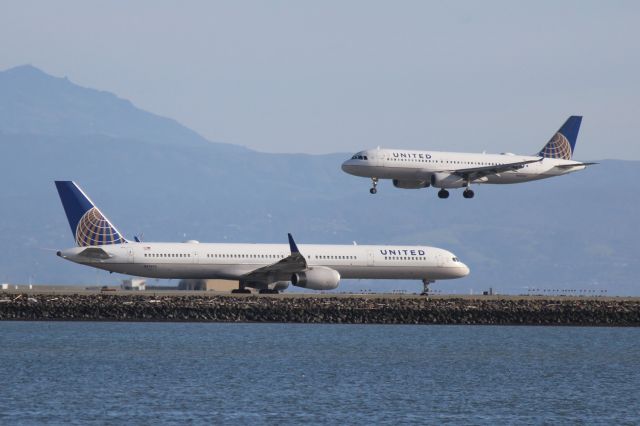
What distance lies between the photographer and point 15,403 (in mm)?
51906

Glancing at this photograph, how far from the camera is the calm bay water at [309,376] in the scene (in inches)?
2036

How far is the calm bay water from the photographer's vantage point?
51719 millimetres

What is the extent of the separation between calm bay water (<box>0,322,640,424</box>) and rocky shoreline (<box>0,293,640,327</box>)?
113 centimetres

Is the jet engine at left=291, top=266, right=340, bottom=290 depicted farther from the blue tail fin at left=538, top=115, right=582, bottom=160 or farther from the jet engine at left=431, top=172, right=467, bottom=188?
the blue tail fin at left=538, top=115, right=582, bottom=160

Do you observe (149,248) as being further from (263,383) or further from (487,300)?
(263,383)

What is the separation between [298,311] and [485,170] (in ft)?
74.0

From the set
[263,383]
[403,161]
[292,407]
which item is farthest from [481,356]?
[403,161]

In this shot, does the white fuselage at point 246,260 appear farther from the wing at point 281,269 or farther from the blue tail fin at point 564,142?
the blue tail fin at point 564,142

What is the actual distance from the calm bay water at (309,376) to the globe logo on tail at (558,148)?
96.8ft

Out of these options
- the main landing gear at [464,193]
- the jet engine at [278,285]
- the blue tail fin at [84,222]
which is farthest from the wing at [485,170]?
the blue tail fin at [84,222]

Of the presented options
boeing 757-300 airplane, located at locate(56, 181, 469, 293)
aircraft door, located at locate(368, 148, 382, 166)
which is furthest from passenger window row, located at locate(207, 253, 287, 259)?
aircraft door, located at locate(368, 148, 382, 166)

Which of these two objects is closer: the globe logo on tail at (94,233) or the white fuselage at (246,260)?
the white fuselage at (246,260)

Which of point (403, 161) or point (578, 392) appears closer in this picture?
point (578, 392)

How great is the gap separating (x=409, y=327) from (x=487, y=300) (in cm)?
821
